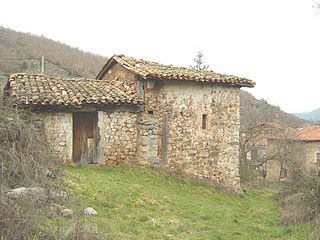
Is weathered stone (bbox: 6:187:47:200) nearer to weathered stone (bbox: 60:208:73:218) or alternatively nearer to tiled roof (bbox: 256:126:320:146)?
weathered stone (bbox: 60:208:73:218)

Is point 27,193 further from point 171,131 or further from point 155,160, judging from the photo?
point 171,131

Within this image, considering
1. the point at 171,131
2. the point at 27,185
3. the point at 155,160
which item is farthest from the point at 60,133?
the point at 27,185

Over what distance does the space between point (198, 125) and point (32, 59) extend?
67.5ft

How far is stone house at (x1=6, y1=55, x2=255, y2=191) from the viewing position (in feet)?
29.0

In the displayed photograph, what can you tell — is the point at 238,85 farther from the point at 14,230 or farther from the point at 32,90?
the point at 14,230

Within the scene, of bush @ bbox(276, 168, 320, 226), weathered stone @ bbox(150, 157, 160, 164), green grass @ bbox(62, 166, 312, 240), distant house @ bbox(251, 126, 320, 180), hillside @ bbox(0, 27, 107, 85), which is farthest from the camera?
hillside @ bbox(0, 27, 107, 85)

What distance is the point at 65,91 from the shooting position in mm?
9031

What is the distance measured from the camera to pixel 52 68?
25250 millimetres

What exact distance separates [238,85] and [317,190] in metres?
5.71

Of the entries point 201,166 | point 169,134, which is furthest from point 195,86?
point 201,166

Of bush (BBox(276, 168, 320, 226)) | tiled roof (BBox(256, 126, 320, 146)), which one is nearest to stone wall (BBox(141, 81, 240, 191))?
bush (BBox(276, 168, 320, 226))

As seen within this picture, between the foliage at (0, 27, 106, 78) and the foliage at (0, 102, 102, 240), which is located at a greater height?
the foliage at (0, 27, 106, 78)

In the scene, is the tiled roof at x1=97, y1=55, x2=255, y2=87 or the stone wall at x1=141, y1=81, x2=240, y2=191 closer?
the tiled roof at x1=97, y1=55, x2=255, y2=87

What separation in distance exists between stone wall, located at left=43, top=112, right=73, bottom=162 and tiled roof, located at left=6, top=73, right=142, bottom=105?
0.57 metres
